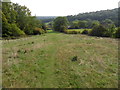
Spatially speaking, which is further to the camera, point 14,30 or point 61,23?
point 61,23

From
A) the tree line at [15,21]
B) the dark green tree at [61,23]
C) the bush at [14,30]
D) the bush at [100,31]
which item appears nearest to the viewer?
the tree line at [15,21]

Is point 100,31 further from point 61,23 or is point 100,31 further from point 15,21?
point 15,21

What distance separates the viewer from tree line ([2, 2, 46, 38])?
94.7ft

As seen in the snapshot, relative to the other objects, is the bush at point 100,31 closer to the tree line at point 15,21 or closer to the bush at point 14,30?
the tree line at point 15,21

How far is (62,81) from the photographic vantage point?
684cm

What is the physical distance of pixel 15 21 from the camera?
33.1 meters

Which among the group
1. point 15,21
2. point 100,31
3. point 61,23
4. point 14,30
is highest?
point 61,23

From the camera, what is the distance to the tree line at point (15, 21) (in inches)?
1136

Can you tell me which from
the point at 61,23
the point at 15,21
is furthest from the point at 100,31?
the point at 15,21

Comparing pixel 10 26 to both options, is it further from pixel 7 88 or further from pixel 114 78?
pixel 114 78

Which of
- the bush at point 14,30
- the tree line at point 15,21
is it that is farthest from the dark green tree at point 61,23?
the bush at point 14,30

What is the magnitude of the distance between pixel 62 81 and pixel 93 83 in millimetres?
2101

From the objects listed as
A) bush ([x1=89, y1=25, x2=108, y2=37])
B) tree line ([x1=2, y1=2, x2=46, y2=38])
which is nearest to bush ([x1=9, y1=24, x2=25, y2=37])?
tree line ([x1=2, y1=2, x2=46, y2=38])

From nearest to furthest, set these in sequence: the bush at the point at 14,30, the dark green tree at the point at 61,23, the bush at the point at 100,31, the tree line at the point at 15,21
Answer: the tree line at the point at 15,21 < the bush at the point at 14,30 < the bush at the point at 100,31 < the dark green tree at the point at 61,23
